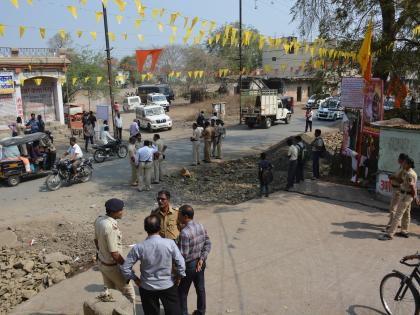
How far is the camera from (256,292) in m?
6.39

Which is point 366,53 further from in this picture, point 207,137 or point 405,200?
point 207,137

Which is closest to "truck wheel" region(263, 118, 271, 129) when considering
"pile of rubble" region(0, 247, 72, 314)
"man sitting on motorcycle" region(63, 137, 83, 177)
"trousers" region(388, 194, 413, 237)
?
"man sitting on motorcycle" region(63, 137, 83, 177)

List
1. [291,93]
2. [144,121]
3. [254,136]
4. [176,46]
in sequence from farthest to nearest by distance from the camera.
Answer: [176,46] < [291,93] < [144,121] < [254,136]

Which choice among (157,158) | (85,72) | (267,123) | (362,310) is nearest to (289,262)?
(362,310)

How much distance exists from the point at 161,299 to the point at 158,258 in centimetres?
49

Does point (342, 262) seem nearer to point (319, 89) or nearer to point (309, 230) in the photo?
point (309, 230)

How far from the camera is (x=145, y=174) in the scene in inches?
509

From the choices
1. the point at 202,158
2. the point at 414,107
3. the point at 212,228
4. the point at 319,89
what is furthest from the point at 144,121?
the point at 212,228

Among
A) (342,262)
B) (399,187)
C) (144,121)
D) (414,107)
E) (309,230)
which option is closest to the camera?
(342,262)

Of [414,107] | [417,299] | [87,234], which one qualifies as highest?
[414,107]

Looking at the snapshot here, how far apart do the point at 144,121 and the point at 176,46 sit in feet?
129

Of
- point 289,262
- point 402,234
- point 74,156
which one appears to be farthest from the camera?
point 74,156

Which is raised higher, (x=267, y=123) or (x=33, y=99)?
(x=33, y=99)

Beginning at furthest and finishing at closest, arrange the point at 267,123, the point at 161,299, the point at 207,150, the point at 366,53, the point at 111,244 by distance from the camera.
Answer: the point at 267,123, the point at 207,150, the point at 366,53, the point at 111,244, the point at 161,299
